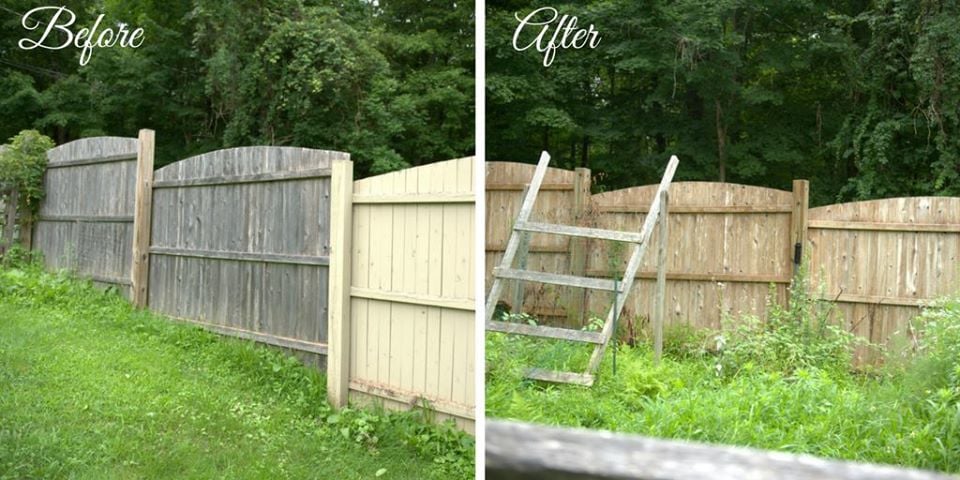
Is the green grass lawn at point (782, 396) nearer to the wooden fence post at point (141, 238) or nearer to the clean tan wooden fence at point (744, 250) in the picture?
the clean tan wooden fence at point (744, 250)

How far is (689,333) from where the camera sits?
3.80ft

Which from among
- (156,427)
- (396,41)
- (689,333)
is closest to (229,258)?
(156,427)

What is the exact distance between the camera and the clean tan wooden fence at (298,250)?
1.69 meters

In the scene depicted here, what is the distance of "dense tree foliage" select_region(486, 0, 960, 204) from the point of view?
847mm

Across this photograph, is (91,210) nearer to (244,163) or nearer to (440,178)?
(244,163)

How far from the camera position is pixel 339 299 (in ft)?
7.54

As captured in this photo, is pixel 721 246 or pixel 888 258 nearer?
pixel 888 258

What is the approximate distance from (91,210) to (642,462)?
60.4 inches

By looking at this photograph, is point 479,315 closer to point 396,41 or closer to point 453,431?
point 396,41

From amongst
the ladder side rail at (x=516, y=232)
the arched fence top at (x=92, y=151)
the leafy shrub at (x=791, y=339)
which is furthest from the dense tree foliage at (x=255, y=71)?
the leafy shrub at (x=791, y=339)

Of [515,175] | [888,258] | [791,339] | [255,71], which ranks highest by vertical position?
[255,71]

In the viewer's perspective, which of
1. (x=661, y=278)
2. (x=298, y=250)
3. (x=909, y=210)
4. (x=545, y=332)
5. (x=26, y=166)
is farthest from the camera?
(x=298, y=250)

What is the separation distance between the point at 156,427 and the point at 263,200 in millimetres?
714

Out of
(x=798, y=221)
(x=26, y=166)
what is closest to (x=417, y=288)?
(x=26, y=166)
